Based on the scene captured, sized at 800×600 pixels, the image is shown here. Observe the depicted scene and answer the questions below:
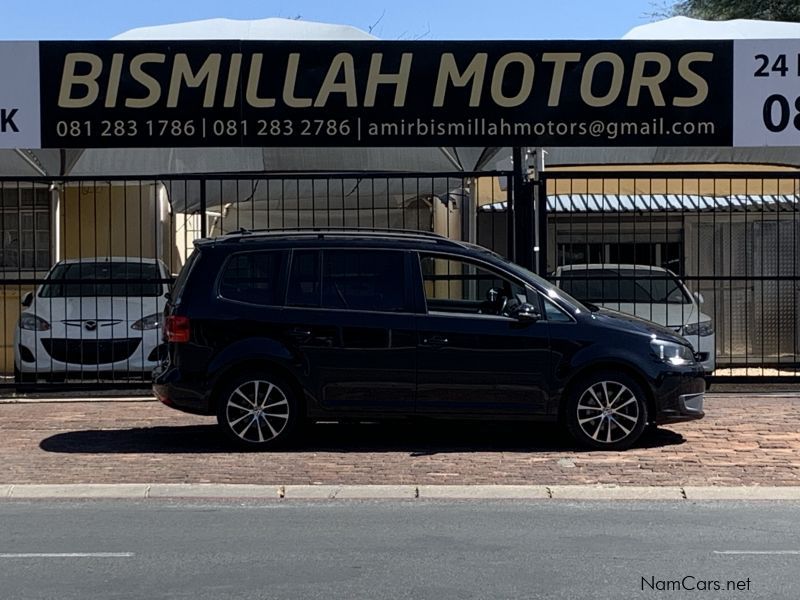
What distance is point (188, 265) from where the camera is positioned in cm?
999

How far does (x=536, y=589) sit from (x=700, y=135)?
8.01m

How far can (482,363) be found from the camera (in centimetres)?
960

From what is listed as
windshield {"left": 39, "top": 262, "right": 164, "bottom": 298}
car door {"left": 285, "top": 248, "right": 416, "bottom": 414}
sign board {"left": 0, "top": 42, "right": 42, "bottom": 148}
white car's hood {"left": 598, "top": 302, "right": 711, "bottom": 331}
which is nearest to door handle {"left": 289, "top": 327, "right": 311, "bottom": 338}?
car door {"left": 285, "top": 248, "right": 416, "bottom": 414}

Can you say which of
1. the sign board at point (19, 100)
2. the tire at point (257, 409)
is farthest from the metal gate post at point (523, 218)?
the sign board at point (19, 100)

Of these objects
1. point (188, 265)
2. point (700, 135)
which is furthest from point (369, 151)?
point (188, 265)

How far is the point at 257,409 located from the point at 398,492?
182 centimetres

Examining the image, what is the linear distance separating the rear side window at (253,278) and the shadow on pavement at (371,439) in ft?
4.43

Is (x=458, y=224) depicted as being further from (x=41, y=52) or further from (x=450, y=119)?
(x=41, y=52)

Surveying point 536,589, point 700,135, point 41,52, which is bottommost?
point 536,589

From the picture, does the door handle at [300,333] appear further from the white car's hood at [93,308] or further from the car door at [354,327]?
the white car's hood at [93,308]

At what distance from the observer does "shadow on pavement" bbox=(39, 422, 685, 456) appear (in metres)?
10.0

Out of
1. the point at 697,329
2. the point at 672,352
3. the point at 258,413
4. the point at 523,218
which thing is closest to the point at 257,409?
the point at 258,413

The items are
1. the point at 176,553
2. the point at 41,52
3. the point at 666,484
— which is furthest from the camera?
the point at 41,52

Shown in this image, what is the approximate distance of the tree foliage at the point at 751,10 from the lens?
2753 centimetres
